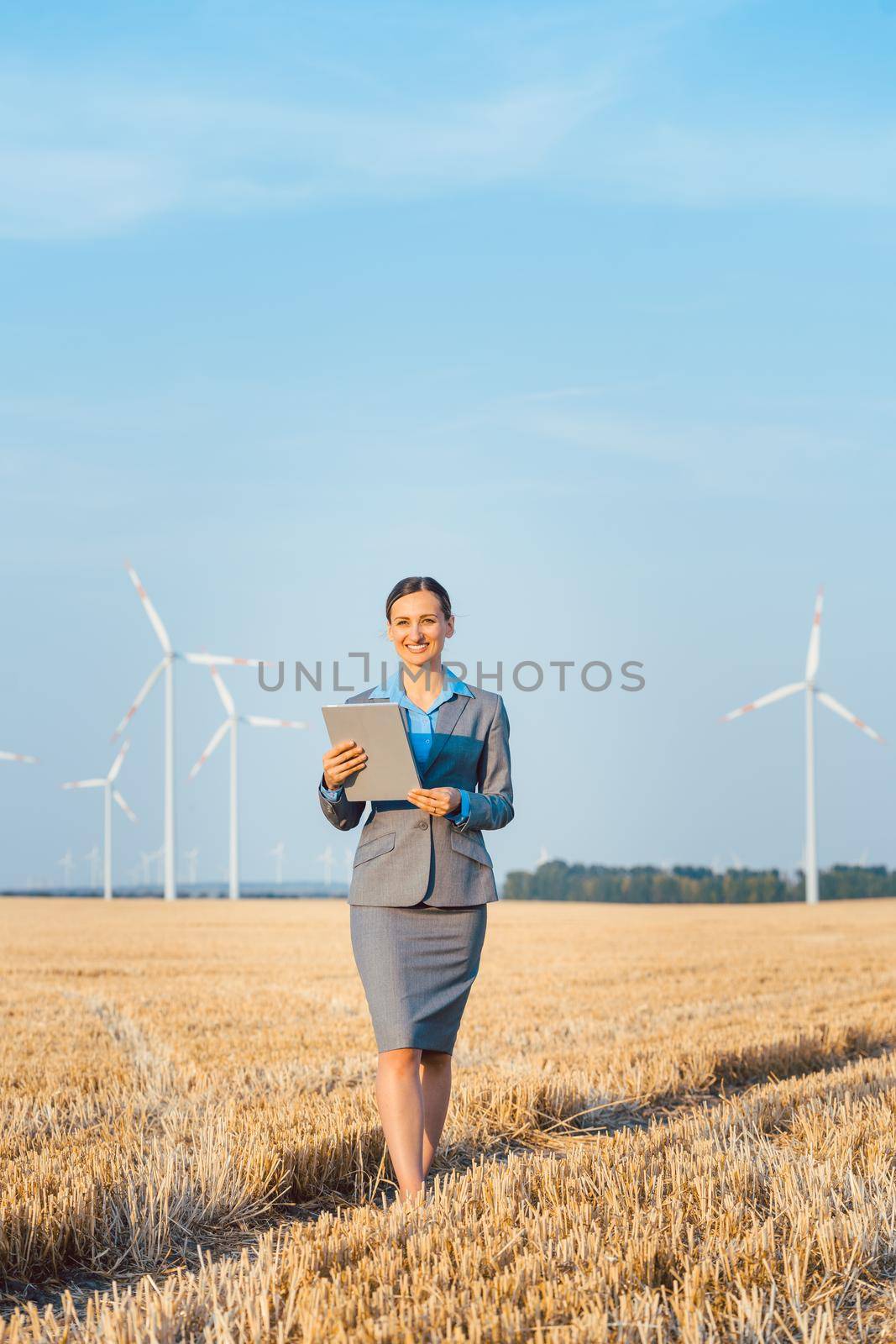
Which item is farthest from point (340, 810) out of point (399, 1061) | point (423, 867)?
point (399, 1061)

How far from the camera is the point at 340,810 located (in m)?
5.76

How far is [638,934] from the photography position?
3609 cm

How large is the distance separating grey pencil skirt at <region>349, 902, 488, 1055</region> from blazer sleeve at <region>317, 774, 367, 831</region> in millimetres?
371

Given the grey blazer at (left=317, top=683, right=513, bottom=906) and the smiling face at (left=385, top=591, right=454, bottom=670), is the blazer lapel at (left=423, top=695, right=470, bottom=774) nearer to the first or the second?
the grey blazer at (left=317, top=683, right=513, bottom=906)

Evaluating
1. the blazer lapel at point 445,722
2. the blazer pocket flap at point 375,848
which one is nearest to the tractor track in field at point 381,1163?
the blazer pocket flap at point 375,848

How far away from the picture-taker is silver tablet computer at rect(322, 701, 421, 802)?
5.29 meters

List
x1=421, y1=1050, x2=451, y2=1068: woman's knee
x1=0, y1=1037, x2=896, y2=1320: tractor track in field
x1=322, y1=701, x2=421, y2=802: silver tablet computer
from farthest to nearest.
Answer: x1=421, y1=1050, x2=451, y2=1068: woman's knee < x1=322, y1=701, x2=421, y2=802: silver tablet computer < x1=0, y1=1037, x2=896, y2=1320: tractor track in field

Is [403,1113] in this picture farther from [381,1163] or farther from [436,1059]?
[381,1163]

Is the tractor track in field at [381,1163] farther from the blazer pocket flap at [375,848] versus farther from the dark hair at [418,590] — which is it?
the dark hair at [418,590]

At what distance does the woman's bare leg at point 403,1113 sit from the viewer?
5.56 m

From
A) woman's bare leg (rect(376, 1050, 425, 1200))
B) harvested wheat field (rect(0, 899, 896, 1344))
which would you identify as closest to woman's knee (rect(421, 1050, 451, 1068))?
woman's bare leg (rect(376, 1050, 425, 1200))

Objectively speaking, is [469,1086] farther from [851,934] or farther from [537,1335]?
[851,934]

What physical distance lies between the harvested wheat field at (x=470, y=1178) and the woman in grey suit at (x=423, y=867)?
439 mm

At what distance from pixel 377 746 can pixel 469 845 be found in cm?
67
